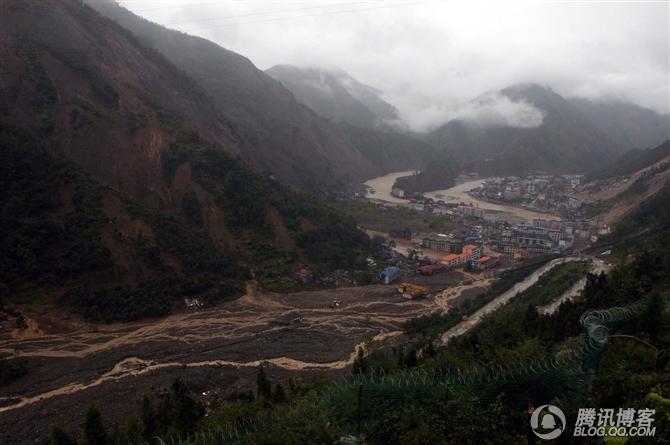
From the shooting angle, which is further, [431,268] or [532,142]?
[532,142]

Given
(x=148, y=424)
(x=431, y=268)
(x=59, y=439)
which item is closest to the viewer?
(x=59, y=439)

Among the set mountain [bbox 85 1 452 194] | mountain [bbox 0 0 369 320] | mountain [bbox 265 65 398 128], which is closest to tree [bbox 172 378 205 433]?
mountain [bbox 0 0 369 320]

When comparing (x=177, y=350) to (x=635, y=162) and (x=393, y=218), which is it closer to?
(x=393, y=218)

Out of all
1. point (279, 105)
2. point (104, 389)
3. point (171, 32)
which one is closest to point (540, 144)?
point (279, 105)

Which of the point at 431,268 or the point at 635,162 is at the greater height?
the point at 635,162

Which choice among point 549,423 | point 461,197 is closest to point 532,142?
point 461,197

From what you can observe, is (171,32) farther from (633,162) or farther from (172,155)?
(633,162)
